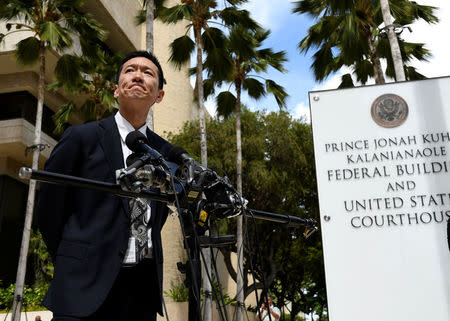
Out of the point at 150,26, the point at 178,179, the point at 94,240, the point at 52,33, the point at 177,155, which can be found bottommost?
the point at 94,240

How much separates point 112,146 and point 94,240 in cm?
42

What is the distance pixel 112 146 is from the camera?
6.91 feet

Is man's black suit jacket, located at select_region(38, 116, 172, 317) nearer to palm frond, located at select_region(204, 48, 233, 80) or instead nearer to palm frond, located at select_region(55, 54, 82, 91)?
palm frond, located at select_region(55, 54, 82, 91)

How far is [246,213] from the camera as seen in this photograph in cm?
211

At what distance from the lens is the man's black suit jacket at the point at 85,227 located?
1826mm

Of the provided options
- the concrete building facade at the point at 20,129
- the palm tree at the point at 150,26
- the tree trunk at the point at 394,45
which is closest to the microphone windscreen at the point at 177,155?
the palm tree at the point at 150,26

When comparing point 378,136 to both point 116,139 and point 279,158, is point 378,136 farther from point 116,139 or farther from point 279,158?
point 279,158

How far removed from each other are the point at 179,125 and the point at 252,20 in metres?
10.6

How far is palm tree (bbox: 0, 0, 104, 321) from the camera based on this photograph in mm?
13469

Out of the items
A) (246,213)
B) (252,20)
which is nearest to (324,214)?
(246,213)

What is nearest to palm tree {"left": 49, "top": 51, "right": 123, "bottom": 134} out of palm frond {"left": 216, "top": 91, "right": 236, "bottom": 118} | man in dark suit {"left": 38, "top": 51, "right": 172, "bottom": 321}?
palm frond {"left": 216, "top": 91, "right": 236, "bottom": 118}

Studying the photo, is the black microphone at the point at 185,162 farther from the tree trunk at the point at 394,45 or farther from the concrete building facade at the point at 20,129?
the concrete building facade at the point at 20,129

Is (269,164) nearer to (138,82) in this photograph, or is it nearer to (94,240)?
(138,82)

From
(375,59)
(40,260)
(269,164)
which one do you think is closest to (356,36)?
(375,59)
